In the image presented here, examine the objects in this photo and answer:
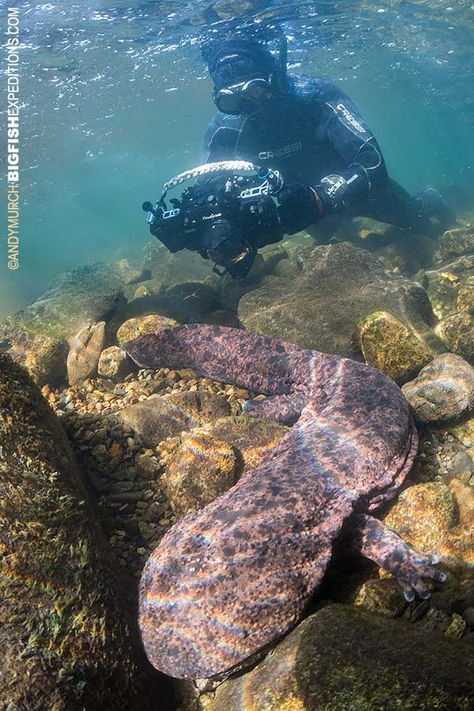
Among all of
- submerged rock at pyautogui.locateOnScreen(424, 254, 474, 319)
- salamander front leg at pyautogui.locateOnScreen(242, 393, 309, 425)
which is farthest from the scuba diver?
salamander front leg at pyautogui.locateOnScreen(242, 393, 309, 425)

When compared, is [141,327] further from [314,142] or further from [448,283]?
[314,142]

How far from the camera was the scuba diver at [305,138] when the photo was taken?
9.03m

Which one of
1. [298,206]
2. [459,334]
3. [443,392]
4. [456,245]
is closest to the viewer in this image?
[443,392]

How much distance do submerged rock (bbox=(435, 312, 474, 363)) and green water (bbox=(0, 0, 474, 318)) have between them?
14.2 meters

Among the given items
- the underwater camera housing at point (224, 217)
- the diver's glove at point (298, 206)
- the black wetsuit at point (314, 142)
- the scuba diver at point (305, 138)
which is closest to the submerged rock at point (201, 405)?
the underwater camera housing at point (224, 217)

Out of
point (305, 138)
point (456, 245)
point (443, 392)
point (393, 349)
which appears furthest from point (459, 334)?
point (305, 138)

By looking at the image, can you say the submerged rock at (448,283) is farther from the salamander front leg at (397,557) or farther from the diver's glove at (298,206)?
the salamander front leg at (397,557)

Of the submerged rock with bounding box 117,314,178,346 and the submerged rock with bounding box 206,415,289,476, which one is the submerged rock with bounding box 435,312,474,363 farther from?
the submerged rock with bounding box 117,314,178,346

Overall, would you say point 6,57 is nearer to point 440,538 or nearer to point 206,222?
point 206,222

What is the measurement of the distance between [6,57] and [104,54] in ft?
12.8

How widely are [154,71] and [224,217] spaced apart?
19.4 metres

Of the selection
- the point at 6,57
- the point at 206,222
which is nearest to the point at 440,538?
the point at 206,222

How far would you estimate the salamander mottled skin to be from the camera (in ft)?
8.02

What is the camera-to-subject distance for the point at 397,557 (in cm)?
274
